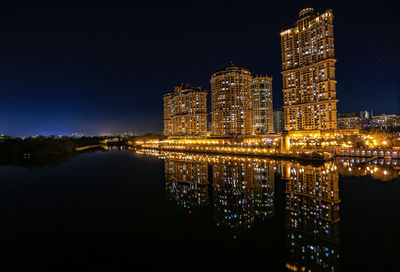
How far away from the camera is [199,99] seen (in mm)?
101375

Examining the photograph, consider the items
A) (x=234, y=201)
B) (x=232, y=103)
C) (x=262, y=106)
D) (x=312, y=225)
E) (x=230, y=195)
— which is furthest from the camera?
(x=262, y=106)

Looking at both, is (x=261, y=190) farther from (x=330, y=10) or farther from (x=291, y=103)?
(x=330, y=10)

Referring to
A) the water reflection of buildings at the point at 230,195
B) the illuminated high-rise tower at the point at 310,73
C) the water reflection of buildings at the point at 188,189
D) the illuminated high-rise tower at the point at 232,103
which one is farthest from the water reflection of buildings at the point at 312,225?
the illuminated high-rise tower at the point at 232,103

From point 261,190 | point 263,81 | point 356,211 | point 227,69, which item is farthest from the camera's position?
point 263,81

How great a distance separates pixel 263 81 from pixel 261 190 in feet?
335

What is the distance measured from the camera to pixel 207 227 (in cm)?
970

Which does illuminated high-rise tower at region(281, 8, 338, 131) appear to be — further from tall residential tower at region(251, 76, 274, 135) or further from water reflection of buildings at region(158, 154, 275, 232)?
water reflection of buildings at region(158, 154, 275, 232)

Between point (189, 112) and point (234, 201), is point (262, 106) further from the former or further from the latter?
point (234, 201)

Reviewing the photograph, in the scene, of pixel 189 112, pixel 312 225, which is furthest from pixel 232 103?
pixel 312 225

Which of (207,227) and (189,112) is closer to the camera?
(207,227)

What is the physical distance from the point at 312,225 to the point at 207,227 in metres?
4.70

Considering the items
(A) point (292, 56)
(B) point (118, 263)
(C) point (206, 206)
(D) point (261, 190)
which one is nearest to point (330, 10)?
(A) point (292, 56)

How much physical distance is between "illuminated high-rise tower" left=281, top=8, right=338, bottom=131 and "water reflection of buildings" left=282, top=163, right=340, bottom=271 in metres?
49.9

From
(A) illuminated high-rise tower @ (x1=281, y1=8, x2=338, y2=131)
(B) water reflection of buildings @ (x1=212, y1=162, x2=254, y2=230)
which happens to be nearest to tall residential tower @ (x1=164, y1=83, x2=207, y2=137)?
(A) illuminated high-rise tower @ (x1=281, y1=8, x2=338, y2=131)
